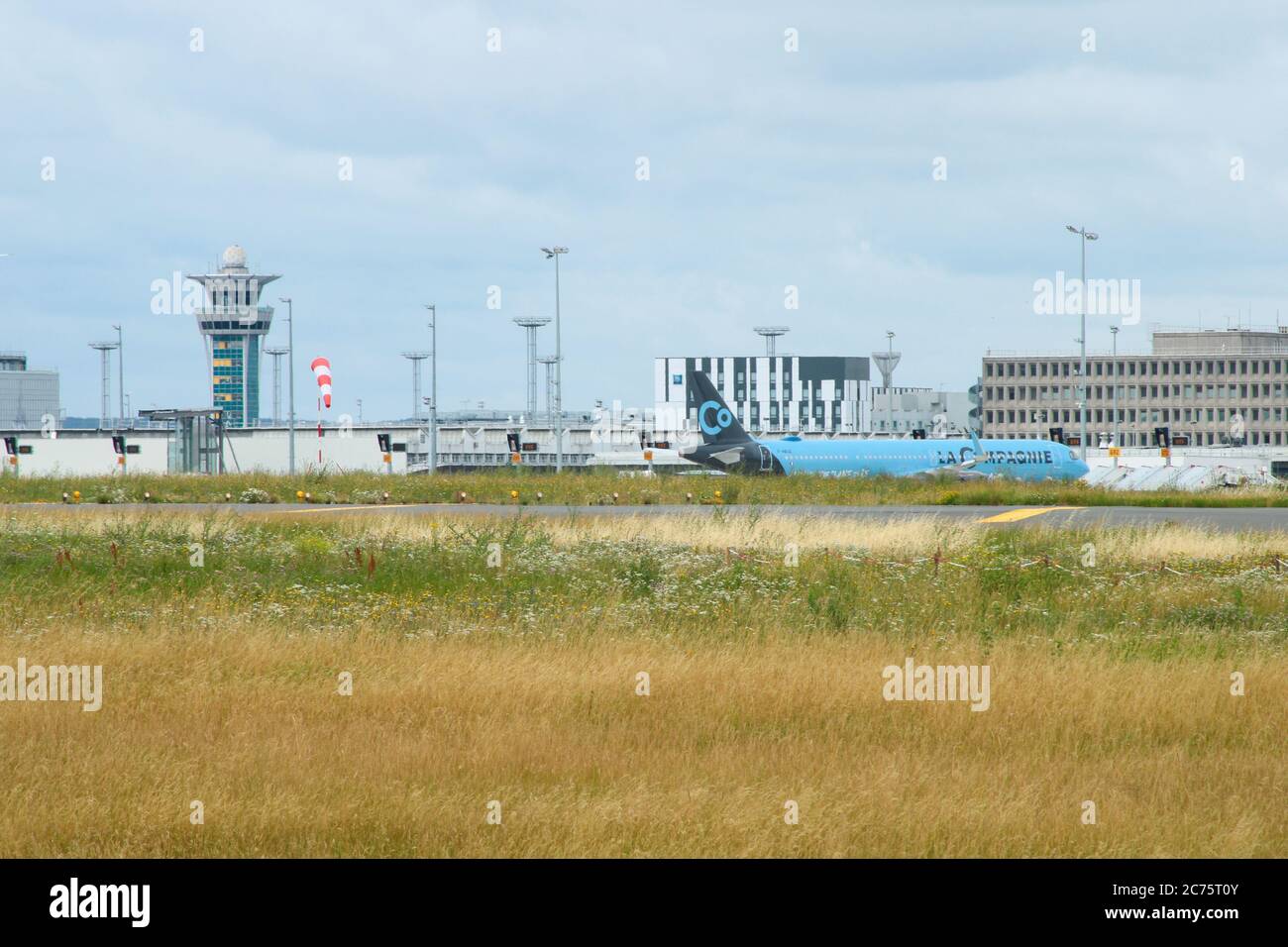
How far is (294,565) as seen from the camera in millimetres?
22516

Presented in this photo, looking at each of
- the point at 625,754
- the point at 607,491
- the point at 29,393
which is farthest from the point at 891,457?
the point at 29,393

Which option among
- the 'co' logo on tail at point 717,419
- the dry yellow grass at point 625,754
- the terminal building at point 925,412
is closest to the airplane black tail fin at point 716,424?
the 'co' logo on tail at point 717,419

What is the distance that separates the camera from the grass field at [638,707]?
9.17 m

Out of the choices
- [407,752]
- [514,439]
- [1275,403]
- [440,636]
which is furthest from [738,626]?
[1275,403]

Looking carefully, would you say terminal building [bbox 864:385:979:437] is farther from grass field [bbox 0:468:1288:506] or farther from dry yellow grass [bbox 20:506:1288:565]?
dry yellow grass [bbox 20:506:1288:565]

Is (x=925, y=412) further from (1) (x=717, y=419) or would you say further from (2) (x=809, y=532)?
(2) (x=809, y=532)

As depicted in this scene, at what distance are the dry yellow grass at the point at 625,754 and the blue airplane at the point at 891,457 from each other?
44.2m

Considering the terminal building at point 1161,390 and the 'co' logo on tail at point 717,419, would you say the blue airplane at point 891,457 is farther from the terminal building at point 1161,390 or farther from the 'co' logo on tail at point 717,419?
the terminal building at point 1161,390

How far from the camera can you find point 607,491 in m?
46.8

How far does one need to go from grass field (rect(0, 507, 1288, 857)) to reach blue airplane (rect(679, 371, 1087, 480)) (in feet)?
123

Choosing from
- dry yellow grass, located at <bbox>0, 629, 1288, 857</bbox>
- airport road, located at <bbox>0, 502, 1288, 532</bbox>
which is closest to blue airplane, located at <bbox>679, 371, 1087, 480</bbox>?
airport road, located at <bbox>0, 502, 1288, 532</bbox>

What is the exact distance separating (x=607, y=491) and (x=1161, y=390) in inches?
5669
